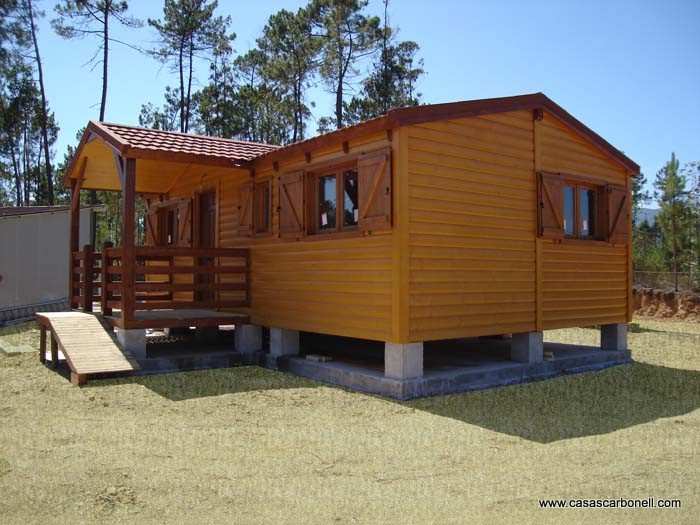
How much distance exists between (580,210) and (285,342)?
4.70 meters

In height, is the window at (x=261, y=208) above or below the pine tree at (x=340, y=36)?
below

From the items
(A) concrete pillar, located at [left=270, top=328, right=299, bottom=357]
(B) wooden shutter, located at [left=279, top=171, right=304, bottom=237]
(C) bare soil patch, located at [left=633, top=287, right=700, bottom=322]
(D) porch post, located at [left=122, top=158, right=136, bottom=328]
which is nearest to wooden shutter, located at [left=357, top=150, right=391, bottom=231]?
(B) wooden shutter, located at [left=279, top=171, right=304, bottom=237]

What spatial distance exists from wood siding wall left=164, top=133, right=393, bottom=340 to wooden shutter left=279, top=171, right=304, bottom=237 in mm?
149

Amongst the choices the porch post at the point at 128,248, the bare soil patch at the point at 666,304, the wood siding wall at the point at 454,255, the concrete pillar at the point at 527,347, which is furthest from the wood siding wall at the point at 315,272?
the bare soil patch at the point at 666,304

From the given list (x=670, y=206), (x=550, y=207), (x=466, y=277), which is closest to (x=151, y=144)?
(x=466, y=277)

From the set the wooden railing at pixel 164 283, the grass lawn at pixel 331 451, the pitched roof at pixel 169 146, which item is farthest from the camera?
the wooden railing at pixel 164 283

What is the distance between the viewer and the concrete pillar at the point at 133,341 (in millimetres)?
8484

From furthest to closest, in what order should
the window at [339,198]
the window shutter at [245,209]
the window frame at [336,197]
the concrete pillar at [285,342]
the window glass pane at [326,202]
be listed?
the window shutter at [245,209], the concrete pillar at [285,342], the window glass pane at [326,202], the window frame at [336,197], the window at [339,198]

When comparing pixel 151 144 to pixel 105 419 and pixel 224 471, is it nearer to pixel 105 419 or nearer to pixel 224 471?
pixel 105 419

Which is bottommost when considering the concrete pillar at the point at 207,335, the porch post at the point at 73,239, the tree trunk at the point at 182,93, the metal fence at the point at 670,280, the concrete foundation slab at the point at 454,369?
the concrete foundation slab at the point at 454,369

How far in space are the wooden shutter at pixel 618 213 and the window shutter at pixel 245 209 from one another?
5367mm

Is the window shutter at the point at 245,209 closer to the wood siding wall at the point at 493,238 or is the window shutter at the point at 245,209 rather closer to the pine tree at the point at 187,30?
the wood siding wall at the point at 493,238

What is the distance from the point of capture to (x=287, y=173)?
29.2ft

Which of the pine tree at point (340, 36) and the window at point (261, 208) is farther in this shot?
the pine tree at point (340, 36)
